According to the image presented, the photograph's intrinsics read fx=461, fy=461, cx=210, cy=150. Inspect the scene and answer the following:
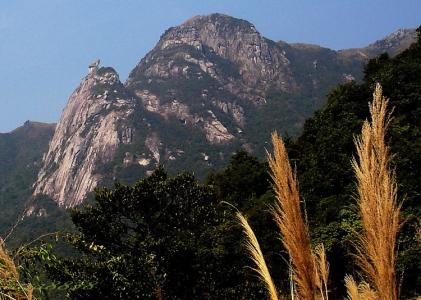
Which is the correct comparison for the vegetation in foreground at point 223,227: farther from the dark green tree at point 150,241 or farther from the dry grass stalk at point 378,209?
the dry grass stalk at point 378,209

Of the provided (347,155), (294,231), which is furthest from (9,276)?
(347,155)

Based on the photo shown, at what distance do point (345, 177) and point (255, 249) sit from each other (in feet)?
84.7

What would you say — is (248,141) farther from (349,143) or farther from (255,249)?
(255,249)

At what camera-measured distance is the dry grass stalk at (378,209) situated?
1.70 m

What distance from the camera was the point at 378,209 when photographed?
→ 171cm

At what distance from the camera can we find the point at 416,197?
20609mm

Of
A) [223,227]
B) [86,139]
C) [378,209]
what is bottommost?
[378,209]

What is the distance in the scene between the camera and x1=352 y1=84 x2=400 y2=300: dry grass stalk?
1703mm

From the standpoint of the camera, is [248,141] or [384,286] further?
[248,141]

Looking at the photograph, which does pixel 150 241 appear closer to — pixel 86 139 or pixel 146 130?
pixel 146 130

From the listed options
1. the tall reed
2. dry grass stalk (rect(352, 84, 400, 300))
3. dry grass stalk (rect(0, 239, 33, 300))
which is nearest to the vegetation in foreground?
dry grass stalk (rect(0, 239, 33, 300))

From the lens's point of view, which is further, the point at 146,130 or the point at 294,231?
the point at 146,130

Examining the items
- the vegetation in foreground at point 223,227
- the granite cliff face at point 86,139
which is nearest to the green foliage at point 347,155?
the vegetation in foreground at point 223,227

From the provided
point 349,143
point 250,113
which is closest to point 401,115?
point 349,143
